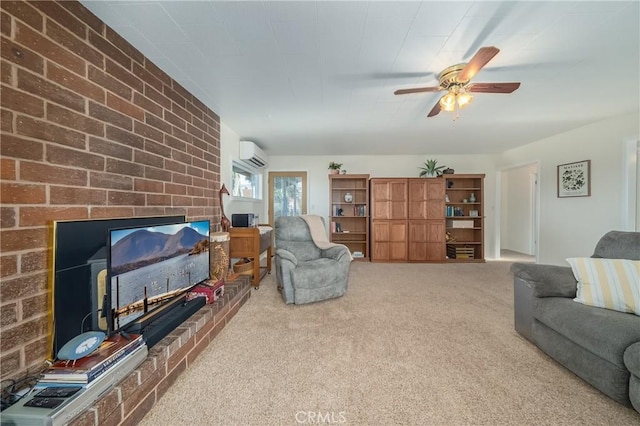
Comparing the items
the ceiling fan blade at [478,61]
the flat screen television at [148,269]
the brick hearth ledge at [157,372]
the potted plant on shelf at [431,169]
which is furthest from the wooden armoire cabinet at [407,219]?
the flat screen television at [148,269]

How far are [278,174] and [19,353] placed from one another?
14.8ft

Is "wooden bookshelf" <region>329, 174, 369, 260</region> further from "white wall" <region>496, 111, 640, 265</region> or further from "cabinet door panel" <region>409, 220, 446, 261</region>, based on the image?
"white wall" <region>496, 111, 640, 265</region>

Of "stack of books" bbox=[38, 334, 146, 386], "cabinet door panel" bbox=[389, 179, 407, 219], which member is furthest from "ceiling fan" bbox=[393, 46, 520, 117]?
"cabinet door panel" bbox=[389, 179, 407, 219]

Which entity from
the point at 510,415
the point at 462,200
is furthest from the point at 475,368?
the point at 462,200

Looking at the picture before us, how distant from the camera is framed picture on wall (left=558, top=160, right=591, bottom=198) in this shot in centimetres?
341

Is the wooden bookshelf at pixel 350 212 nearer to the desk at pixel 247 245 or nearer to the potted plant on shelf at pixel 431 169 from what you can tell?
the potted plant on shelf at pixel 431 169

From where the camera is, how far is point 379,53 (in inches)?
69.5

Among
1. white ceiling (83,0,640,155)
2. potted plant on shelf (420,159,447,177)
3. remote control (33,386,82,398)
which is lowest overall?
remote control (33,386,82,398)

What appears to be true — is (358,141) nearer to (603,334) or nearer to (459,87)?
(459,87)

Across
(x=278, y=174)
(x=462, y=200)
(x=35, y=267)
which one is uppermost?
(x=278, y=174)

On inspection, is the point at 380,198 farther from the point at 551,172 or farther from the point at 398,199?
the point at 551,172

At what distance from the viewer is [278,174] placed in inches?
207

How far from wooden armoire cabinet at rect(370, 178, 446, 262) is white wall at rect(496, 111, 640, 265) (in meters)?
1.60

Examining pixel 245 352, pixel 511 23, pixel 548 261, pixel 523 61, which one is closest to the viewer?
pixel 511 23
